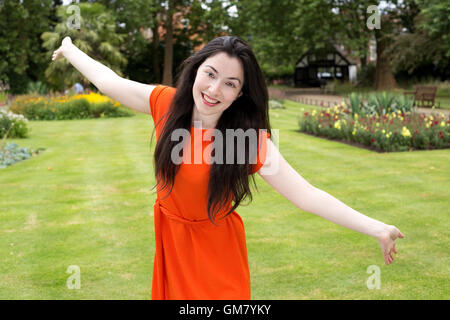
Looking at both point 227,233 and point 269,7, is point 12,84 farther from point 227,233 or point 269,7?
point 227,233

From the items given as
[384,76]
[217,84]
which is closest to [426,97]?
[384,76]

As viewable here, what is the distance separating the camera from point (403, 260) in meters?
5.45

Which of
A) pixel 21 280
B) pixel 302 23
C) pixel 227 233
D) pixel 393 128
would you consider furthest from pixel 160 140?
pixel 302 23

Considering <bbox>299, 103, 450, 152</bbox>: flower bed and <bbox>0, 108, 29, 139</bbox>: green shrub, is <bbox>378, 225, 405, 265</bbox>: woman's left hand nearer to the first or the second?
<bbox>299, 103, 450, 152</bbox>: flower bed

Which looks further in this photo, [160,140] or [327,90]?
[327,90]

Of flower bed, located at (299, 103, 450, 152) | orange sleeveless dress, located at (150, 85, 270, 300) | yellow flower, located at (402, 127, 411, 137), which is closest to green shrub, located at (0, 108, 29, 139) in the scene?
flower bed, located at (299, 103, 450, 152)

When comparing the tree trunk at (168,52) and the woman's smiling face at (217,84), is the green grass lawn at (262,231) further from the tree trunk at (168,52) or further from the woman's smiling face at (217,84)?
the tree trunk at (168,52)

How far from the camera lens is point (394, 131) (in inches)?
469

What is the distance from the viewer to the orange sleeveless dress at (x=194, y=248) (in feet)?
7.70

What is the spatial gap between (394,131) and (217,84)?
1042 cm

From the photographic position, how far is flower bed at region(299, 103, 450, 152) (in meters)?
11.8

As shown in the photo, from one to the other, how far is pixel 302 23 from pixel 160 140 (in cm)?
3081

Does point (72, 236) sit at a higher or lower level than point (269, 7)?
lower
